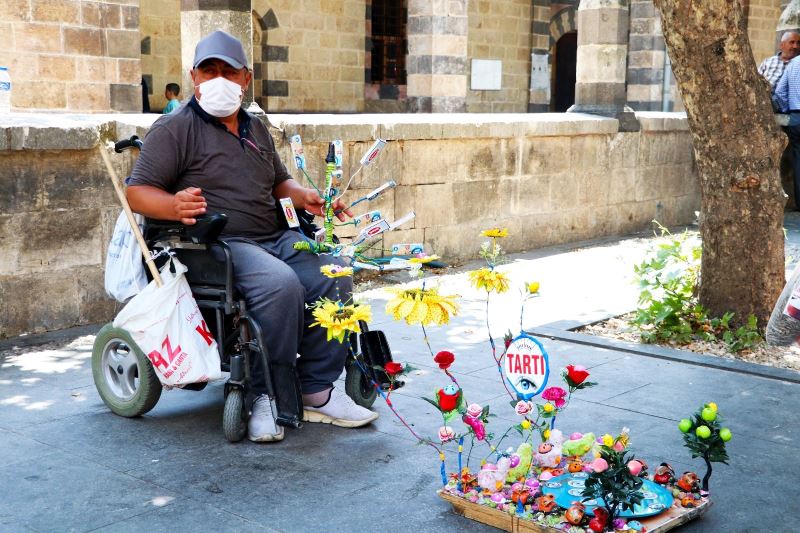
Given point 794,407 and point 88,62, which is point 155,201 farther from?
point 88,62

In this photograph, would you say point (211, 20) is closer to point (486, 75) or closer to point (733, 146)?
point (733, 146)

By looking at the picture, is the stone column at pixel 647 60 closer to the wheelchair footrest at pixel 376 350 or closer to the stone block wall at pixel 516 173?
the stone block wall at pixel 516 173

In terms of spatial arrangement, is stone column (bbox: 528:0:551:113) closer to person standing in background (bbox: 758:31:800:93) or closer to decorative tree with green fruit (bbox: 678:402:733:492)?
person standing in background (bbox: 758:31:800:93)

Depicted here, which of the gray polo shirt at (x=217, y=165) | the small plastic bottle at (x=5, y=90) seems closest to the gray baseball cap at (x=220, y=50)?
the gray polo shirt at (x=217, y=165)

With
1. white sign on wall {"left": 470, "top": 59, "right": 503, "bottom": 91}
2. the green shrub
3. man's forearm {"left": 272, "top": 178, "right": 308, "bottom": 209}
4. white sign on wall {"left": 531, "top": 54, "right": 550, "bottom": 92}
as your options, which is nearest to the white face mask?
man's forearm {"left": 272, "top": 178, "right": 308, "bottom": 209}

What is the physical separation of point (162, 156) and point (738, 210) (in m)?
3.26

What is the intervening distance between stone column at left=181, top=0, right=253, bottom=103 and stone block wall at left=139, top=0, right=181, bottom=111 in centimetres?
750

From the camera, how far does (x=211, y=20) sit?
286 inches

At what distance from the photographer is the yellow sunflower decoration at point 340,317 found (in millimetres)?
3564

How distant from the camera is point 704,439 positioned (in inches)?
128

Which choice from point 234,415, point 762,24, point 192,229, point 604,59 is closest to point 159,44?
point 604,59

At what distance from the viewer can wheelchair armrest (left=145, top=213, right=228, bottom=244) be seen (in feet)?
13.4

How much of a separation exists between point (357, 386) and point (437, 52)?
8.92m

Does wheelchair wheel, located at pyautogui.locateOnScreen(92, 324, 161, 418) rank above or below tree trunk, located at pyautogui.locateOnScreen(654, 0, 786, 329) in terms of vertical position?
below
